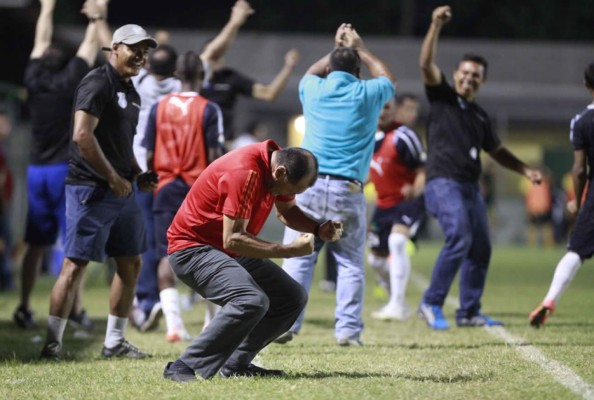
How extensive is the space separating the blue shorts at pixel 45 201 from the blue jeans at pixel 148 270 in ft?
2.37

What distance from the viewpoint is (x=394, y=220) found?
37.9ft

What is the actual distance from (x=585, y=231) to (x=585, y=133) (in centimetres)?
80

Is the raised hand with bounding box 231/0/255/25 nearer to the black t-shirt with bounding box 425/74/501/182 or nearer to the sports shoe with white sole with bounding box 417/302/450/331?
the black t-shirt with bounding box 425/74/501/182

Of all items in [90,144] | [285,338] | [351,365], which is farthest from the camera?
[285,338]

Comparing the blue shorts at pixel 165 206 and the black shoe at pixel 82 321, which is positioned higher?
the blue shorts at pixel 165 206

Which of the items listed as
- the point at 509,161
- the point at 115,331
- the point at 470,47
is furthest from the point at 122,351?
the point at 470,47

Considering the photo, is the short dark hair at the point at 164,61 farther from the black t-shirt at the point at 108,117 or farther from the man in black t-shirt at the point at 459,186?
the man in black t-shirt at the point at 459,186

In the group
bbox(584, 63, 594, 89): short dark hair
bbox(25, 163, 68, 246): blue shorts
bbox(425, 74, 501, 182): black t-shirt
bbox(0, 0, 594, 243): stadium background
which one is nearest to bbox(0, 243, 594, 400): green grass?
bbox(25, 163, 68, 246): blue shorts

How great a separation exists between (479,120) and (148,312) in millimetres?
3494

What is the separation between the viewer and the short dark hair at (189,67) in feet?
30.1

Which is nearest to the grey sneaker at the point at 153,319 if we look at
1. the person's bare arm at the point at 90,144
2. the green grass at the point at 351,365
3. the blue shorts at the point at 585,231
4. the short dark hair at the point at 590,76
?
the green grass at the point at 351,365

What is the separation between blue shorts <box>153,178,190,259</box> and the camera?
928 centimetres

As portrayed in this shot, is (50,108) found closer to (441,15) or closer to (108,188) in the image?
(108,188)

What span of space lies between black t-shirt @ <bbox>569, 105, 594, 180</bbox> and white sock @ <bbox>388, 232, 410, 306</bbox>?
2574 mm
